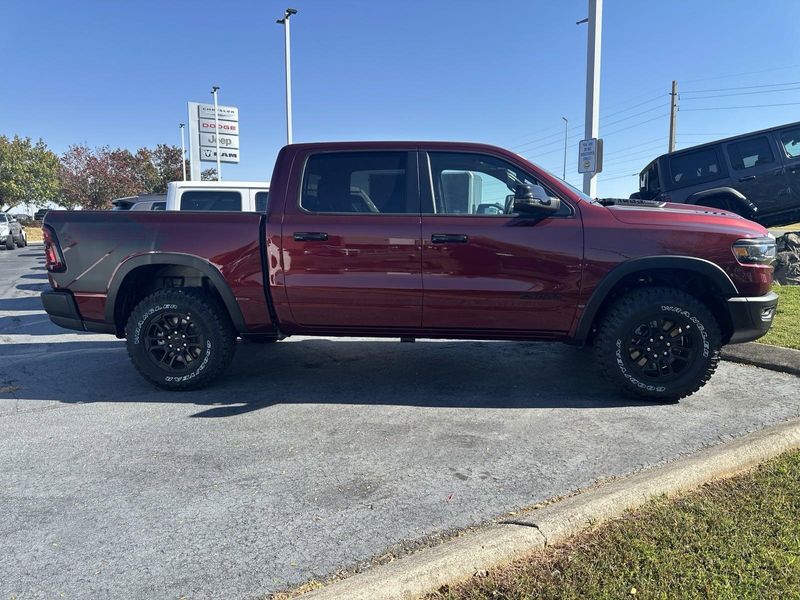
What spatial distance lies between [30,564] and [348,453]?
5.25ft

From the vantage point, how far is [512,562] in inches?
85.8

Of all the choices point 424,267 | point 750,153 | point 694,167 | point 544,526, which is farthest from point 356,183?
point 750,153

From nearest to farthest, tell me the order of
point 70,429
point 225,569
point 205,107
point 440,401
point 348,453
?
point 225,569 → point 348,453 → point 70,429 → point 440,401 → point 205,107

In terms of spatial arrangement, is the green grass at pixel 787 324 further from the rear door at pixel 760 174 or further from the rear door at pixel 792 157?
the rear door at pixel 792 157

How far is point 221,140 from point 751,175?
2735 centimetres

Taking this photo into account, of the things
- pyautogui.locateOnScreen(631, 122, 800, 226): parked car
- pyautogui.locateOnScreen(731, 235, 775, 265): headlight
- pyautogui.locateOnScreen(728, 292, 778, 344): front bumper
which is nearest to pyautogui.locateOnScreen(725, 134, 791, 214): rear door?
pyautogui.locateOnScreen(631, 122, 800, 226): parked car

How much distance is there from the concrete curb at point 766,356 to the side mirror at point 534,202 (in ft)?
8.95

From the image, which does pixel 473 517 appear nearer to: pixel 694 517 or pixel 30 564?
pixel 694 517

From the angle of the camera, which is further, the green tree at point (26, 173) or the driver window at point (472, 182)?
the green tree at point (26, 173)

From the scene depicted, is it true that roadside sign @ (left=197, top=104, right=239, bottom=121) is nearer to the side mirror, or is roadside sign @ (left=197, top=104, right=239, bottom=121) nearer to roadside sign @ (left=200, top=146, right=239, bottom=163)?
roadside sign @ (left=200, top=146, right=239, bottom=163)

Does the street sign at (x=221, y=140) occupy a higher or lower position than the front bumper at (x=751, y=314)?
higher

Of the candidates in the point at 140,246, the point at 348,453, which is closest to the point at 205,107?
the point at 140,246

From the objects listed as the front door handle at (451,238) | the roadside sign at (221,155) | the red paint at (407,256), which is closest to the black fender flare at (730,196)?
the red paint at (407,256)

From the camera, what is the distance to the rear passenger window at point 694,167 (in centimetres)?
951
